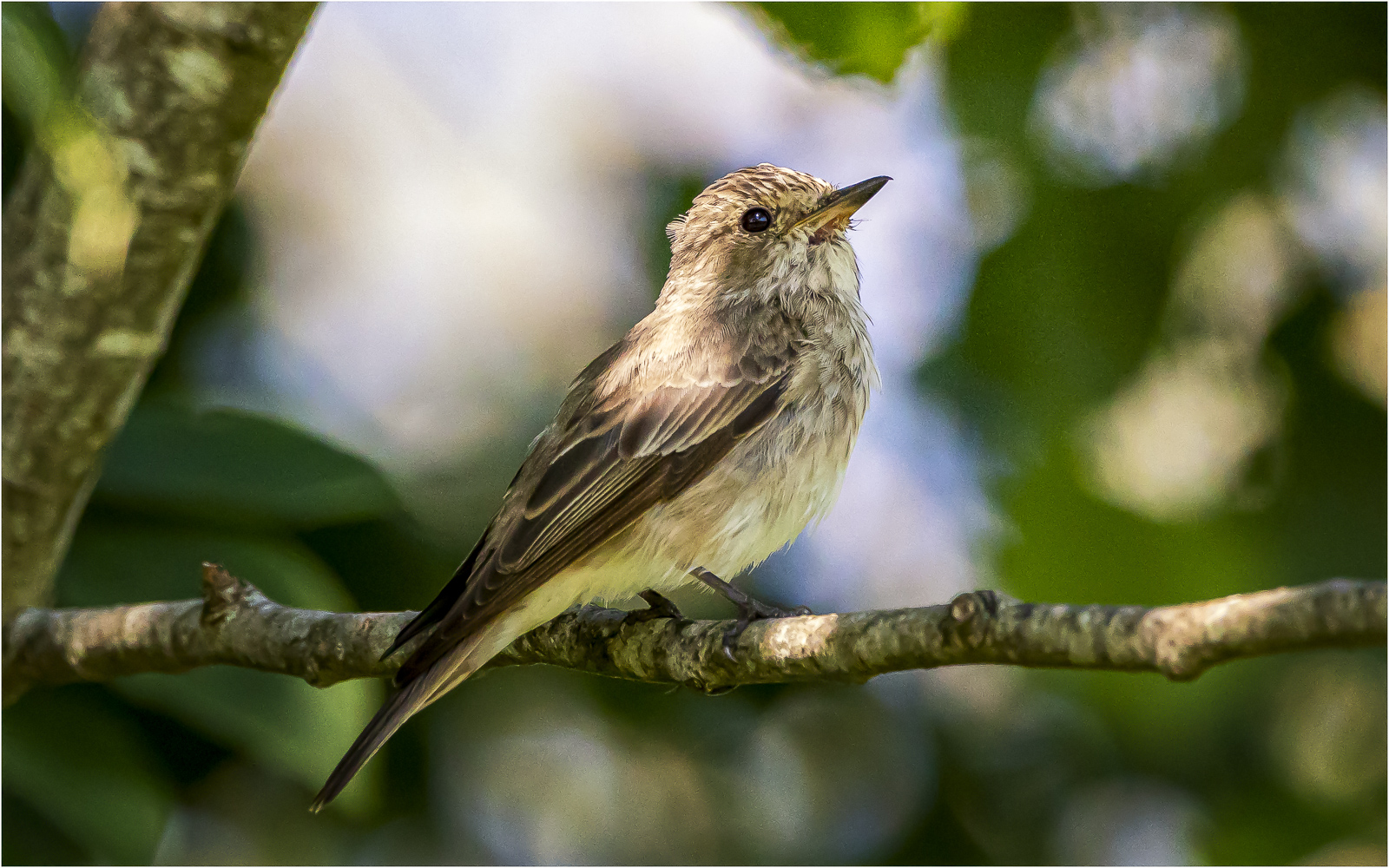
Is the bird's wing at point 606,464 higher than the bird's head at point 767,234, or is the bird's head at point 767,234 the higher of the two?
the bird's head at point 767,234

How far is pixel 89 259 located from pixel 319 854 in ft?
6.38

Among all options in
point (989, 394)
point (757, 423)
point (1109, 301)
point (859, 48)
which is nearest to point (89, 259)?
point (757, 423)

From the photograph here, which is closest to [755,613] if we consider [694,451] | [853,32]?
[694,451]

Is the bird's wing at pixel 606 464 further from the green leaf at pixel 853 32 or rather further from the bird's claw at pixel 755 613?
the green leaf at pixel 853 32

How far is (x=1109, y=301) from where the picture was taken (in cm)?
330

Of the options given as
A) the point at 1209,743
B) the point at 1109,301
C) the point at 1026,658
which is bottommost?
the point at 1026,658

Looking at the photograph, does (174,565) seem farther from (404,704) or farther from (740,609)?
(740,609)

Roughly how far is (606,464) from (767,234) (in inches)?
41.1

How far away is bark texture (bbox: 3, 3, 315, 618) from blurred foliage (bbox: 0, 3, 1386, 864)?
0.47 ft

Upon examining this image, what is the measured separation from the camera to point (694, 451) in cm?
334

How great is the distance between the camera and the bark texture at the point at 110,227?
127 inches

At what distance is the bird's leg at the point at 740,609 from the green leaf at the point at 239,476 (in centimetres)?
92

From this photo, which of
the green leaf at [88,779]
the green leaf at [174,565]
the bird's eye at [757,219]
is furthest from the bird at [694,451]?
the green leaf at [88,779]

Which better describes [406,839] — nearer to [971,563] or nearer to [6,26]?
[971,563]
